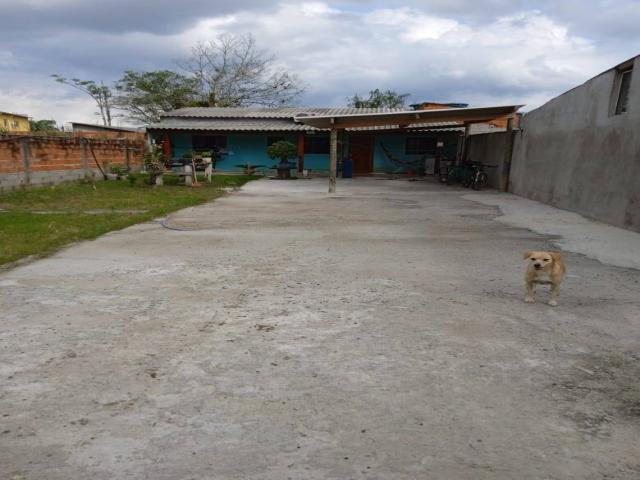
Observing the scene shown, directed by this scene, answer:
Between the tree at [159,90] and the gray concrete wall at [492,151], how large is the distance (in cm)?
2109

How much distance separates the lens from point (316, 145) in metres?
23.0

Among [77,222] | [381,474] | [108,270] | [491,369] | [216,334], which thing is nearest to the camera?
[381,474]

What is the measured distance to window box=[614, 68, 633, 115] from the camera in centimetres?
870

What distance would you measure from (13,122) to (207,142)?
826 inches

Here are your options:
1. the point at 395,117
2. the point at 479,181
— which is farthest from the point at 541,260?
the point at 479,181

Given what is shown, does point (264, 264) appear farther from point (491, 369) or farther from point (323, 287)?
point (491, 369)

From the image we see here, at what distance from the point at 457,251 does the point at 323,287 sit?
2476mm

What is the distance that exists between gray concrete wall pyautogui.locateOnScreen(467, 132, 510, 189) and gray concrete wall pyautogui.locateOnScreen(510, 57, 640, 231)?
203 cm

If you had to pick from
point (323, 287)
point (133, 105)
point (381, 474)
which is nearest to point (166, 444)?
point (381, 474)

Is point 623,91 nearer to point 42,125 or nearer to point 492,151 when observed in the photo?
point 492,151

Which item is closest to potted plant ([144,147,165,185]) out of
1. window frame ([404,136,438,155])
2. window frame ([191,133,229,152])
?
window frame ([191,133,229,152])

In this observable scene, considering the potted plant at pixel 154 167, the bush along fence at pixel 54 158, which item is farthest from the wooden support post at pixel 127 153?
the potted plant at pixel 154 167

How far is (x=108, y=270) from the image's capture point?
4.95 meters

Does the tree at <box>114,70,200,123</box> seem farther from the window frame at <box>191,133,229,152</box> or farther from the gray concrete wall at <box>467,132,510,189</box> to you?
the gray concrete wall at <box>467,132,510,189</box>
